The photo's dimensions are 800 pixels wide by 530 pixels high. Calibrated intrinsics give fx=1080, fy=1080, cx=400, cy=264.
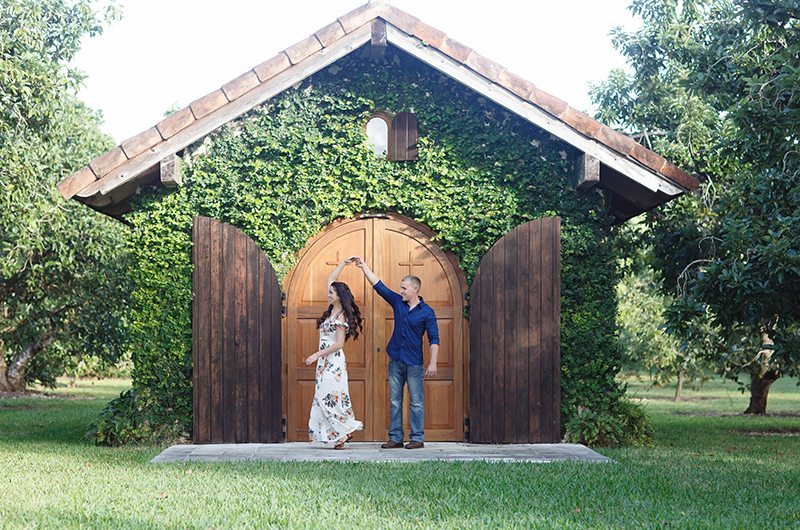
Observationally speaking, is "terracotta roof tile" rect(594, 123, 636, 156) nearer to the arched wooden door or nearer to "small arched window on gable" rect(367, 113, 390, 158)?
the arched wooden door

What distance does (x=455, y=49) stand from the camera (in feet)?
41.2

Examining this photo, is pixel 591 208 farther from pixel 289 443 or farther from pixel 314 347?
pixel 289 443

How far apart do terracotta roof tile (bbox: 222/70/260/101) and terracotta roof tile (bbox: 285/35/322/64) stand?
19.2 inches

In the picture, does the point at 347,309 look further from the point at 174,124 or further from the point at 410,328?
the point at 174,124

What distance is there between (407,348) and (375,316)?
131cm

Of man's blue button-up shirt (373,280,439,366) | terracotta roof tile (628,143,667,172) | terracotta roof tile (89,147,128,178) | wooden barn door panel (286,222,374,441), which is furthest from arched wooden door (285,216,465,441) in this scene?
terracotta roof tile (628,143,667,172)

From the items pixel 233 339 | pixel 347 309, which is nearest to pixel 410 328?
pixel 347 309

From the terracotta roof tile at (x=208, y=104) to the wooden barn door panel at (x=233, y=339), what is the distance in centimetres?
127

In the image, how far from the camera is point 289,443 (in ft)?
41.7

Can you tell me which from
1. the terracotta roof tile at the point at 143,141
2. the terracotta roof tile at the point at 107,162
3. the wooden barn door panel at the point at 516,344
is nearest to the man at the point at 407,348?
the wooden barn door panel at the point at 516,344

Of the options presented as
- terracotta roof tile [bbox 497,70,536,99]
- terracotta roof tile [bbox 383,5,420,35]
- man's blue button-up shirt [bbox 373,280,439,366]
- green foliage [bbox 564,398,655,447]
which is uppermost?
terracotta roof tile [bbox 383,5,420,35]

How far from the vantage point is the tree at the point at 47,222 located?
16.3 metres

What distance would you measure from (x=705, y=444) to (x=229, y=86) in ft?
25.9

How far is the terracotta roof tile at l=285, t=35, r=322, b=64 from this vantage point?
12609 millimetres
